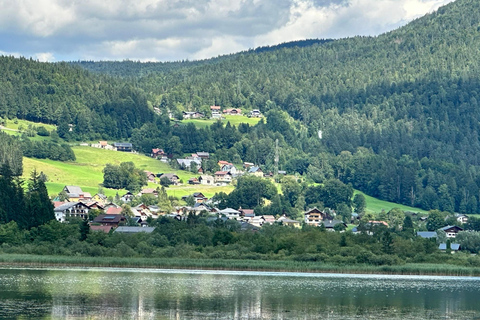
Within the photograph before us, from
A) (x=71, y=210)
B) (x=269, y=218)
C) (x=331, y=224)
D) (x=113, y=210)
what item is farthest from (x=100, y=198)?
(x=331, y=224)

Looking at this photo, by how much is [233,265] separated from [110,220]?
48.2 meters

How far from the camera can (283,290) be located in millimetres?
75312

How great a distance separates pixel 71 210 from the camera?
15238 cm

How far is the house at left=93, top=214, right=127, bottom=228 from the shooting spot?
138 metres

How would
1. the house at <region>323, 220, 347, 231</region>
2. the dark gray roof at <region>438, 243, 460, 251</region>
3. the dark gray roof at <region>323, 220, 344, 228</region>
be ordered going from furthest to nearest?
1. the dark gray roof at <region>323, 220, 344, 228</region>
2. the house at <region>323, 220, 347, 231</region>
3. the dark gray roof at <region>438, 243, 460, 251</region>

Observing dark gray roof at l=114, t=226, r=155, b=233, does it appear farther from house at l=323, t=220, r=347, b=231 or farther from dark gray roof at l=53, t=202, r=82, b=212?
house at l=323, t=220, r=347, b=231

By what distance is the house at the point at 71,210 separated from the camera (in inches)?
5915

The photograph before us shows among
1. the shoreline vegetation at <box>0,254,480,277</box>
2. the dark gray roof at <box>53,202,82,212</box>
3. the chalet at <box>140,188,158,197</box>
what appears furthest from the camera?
the chalet at <box>140,188,158,197</box>

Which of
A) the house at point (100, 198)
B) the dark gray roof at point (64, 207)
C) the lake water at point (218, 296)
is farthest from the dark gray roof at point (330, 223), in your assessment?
the lake water at point (218, 296)

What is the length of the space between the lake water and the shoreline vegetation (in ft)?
11.9

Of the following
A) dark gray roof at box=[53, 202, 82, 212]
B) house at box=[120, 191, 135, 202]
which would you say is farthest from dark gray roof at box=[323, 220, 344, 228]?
dark gray roof at box=[53, 202, 82, 212]

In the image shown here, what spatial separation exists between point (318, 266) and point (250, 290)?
82.4 feet

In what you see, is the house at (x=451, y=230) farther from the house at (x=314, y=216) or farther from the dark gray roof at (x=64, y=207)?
the dark gray roof at (x=64, y=207)

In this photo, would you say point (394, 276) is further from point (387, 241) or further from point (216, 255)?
point (216, 255)
